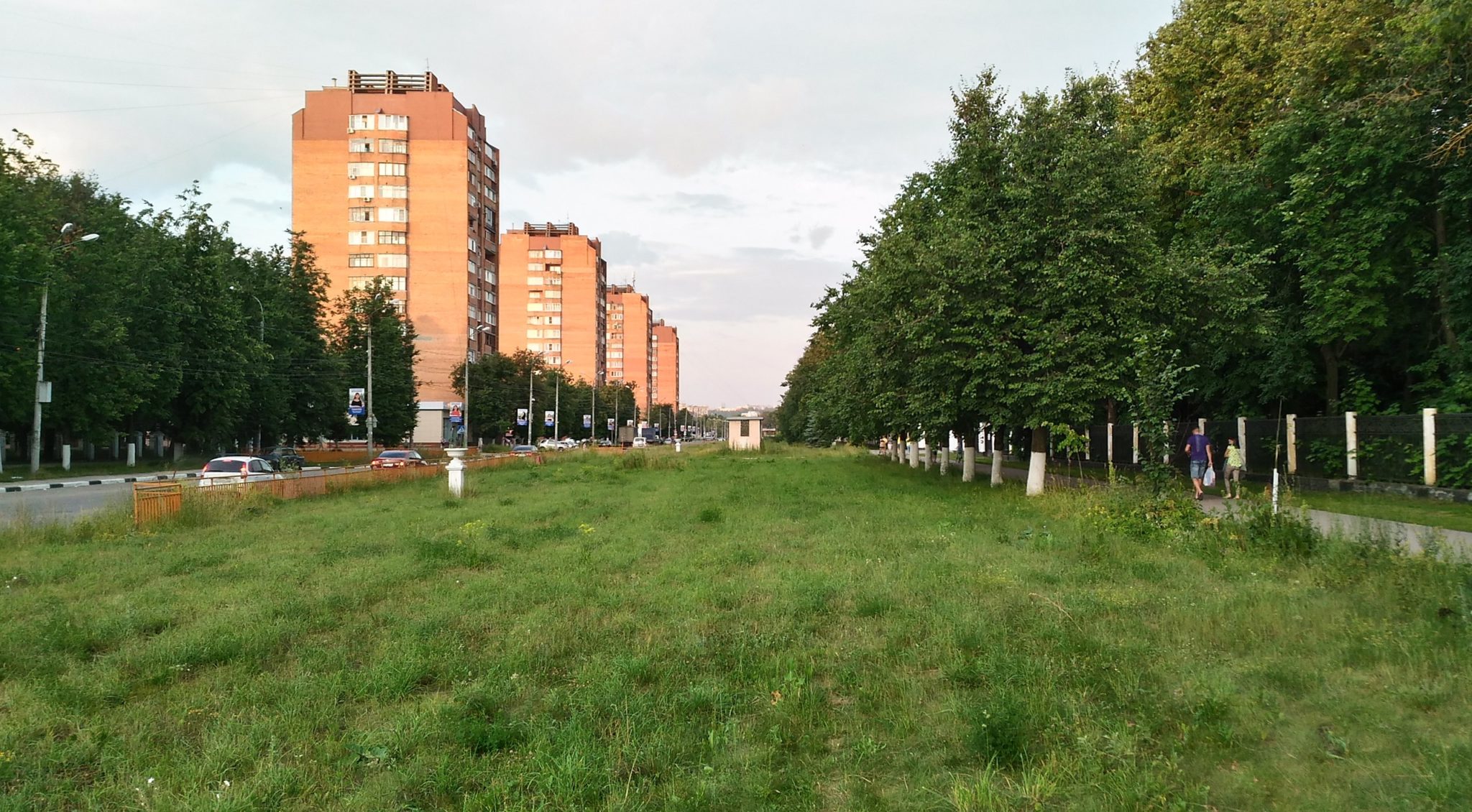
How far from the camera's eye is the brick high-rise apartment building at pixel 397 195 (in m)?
75.2

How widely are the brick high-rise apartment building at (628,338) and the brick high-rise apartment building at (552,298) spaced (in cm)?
4220

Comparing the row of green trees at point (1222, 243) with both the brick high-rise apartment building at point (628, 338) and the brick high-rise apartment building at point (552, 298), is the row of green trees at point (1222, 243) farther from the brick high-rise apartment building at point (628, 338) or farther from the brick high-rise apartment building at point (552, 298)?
the brick high-rise apartment building at point (628, 338)

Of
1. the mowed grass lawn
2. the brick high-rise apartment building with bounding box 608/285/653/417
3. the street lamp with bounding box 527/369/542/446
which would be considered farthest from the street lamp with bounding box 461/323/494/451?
the brick high-rise apartment building with bounding box 608/285/653/417

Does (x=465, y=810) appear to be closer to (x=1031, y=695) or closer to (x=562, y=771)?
(x=562, y=771)

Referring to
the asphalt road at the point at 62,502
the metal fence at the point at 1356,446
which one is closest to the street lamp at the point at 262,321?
the asphalt road at the point at 62,502

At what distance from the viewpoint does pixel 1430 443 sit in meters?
17.2

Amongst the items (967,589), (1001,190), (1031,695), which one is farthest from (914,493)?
(1031,695)

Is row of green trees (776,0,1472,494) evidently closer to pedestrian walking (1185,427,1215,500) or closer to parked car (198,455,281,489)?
pedestrian walking (1185,427,1215,500)

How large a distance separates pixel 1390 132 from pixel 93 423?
46.8 meters

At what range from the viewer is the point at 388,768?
13.7ft

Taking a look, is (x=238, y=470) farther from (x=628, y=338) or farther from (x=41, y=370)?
(x=628, y=338)

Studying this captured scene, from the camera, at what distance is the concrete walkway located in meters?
8.61

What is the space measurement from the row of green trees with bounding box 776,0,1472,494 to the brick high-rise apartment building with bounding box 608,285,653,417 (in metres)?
157

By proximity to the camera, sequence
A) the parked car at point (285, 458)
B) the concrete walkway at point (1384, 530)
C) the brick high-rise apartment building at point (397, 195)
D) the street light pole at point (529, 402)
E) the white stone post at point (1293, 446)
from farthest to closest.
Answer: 1. the brick high-rise apartment building at point (397, 195)
2. the street light pole at point (529, 402)
3. the parked car at point (285, 458)
4. the white stone post at point (1293, 446)
5. the concrete walkway at point (1384, 530)
